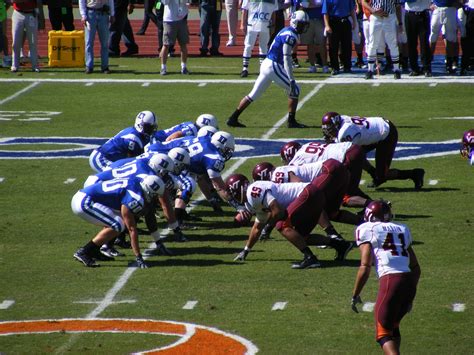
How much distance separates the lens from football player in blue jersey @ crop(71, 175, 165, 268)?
13266mm

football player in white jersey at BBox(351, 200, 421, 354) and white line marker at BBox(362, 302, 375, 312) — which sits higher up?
football player in white jersey at BBox(351, 200, 421, 354)

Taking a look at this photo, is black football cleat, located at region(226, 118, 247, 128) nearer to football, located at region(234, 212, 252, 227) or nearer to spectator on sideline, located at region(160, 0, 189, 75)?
spectator on sideline, located at region(160, 0, 189, 75)

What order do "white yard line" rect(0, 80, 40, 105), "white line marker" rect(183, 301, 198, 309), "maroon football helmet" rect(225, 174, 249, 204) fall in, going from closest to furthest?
"white line marker" rect(183, 301, 198, 309)
"maroon football helmet" rect(225, 174, 249, 204)
"white yard line" rect(0, 80, 40, 105)

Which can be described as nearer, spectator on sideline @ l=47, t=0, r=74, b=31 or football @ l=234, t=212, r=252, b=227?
football @ l=234, t=212, r=252, b=227

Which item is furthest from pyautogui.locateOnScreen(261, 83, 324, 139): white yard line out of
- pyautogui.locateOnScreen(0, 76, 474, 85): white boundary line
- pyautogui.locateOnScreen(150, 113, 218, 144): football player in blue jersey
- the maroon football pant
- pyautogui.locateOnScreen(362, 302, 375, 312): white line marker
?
the maroon football pant

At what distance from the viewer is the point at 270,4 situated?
1010 inches

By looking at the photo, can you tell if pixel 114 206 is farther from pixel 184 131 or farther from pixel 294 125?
pixel 294 125

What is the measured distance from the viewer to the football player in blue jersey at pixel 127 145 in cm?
1573

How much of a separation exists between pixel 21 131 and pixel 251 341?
11523mm

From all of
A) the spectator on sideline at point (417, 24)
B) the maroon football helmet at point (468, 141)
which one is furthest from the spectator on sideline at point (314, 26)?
the maroon football helmet at point (468, 141)

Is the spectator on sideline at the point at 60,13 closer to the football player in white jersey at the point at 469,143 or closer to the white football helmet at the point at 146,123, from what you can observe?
the white football helmet at the point at 146,123

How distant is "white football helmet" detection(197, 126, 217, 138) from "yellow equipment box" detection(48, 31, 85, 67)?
Result: 1173cm

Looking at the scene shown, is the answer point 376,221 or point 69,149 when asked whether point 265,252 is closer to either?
point 376,221

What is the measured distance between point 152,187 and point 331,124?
3.41m
